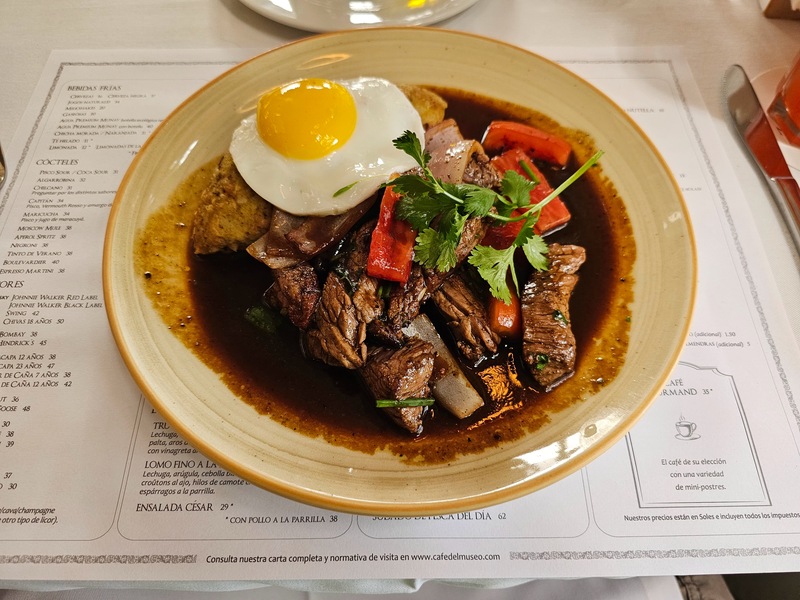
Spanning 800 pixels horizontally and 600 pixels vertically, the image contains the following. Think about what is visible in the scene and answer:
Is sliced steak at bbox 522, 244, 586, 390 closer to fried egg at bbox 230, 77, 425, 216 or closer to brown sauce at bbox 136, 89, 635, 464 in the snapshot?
brown sauce at bbox 136, 89, 635, 464

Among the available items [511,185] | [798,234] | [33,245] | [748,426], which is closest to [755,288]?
[798,234]

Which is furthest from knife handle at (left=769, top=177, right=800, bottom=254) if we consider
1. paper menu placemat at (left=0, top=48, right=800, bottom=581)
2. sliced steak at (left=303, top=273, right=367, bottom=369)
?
sliced steak at (left=303, top=273, right=367, bottom=369)

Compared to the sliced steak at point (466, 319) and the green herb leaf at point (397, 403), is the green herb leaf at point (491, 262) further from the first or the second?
the green herb leaf at point (397, 403)

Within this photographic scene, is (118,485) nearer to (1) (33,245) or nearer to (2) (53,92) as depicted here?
(1) (33,245)

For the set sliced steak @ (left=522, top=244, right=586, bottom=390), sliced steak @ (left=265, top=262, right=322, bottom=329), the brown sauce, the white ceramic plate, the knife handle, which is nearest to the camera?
the brown sauce

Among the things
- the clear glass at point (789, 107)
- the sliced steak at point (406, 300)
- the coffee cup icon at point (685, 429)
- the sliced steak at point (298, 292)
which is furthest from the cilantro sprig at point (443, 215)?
the clear glass at point (789, 107)

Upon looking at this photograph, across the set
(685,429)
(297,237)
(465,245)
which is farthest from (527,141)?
(685,429)
